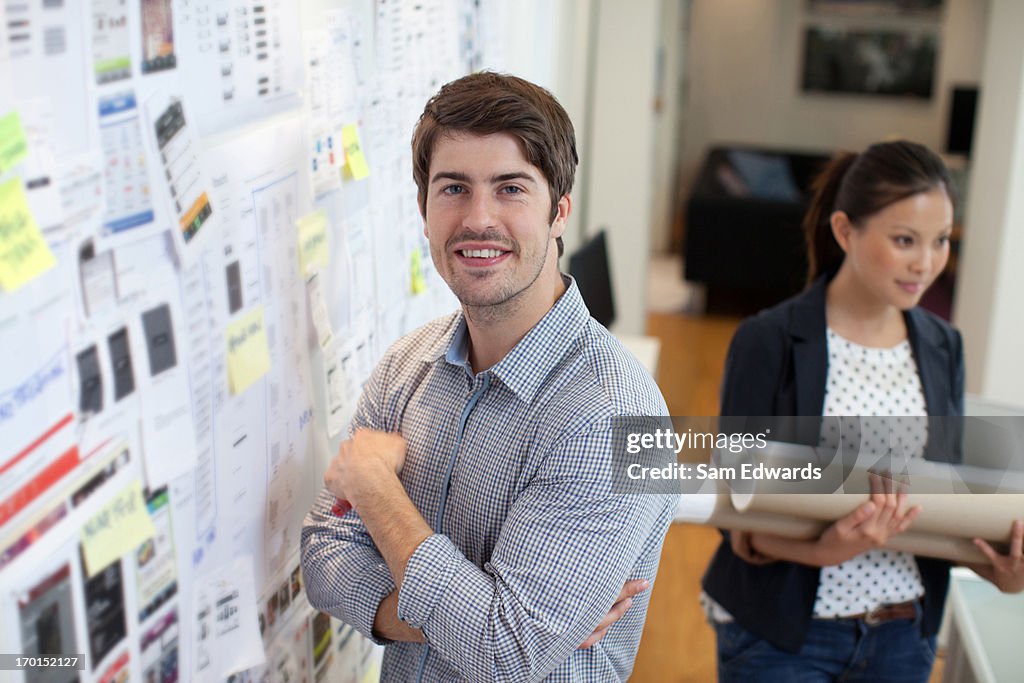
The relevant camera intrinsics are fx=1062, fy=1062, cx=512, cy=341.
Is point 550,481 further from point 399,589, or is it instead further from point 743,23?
point 743,23

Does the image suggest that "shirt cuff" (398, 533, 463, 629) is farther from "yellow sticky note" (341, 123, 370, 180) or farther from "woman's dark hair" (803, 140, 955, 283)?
"woman's dark hair" (803, 140, 955, 283)

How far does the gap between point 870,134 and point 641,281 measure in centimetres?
587

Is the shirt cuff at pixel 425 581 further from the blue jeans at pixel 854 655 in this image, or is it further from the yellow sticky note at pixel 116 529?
the blue jeans at pixel 854 655

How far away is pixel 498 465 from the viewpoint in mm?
1354

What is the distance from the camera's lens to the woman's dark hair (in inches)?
78.2

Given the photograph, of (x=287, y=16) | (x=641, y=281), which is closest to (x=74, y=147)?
(x=287, y=16)

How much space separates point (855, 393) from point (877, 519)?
0.29 m

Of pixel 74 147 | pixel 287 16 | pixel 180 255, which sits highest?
pixel 287 16

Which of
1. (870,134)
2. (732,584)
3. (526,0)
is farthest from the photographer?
(870,134)

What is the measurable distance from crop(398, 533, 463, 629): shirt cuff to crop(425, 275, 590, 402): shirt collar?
0.75 ft

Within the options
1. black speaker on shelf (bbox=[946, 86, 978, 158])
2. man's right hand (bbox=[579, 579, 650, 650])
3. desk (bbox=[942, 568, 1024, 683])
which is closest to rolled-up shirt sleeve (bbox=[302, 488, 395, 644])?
man's right hand (bbox=[579, 579, 650, 650])

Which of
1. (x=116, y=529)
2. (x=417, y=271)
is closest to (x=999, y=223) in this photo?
(x=417, y=271)

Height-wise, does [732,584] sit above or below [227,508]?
below

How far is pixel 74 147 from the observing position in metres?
0.98
